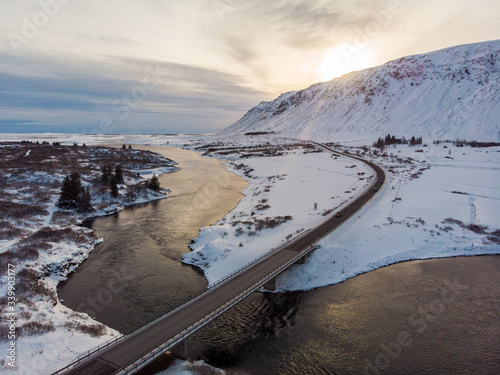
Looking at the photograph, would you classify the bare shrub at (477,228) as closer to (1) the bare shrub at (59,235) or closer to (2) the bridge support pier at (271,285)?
(2) the bridge support pier at (271,285)

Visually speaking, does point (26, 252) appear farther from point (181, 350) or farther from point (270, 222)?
point (270, 222)

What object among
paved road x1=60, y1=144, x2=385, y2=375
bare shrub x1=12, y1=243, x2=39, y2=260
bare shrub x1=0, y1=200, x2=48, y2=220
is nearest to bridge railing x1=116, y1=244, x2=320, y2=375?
paved road x1=60, y1=144, x2=385, y2=375

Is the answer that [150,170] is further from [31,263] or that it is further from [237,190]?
[31,263]

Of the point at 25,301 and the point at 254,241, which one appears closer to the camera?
the point at 25,301

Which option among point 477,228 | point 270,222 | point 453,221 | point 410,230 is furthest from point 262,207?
point 477,228

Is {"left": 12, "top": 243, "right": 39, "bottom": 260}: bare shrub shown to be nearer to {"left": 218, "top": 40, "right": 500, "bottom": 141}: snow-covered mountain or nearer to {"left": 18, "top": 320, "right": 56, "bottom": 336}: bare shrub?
{"left": 18, "top": 320, "right": 56, "bottom": 336}: bare shrub

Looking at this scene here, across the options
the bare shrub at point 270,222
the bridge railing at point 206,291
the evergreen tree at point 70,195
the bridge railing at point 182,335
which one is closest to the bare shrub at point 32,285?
the bridge railing at point 206,291

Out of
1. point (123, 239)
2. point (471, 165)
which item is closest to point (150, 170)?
point (123, 239)
